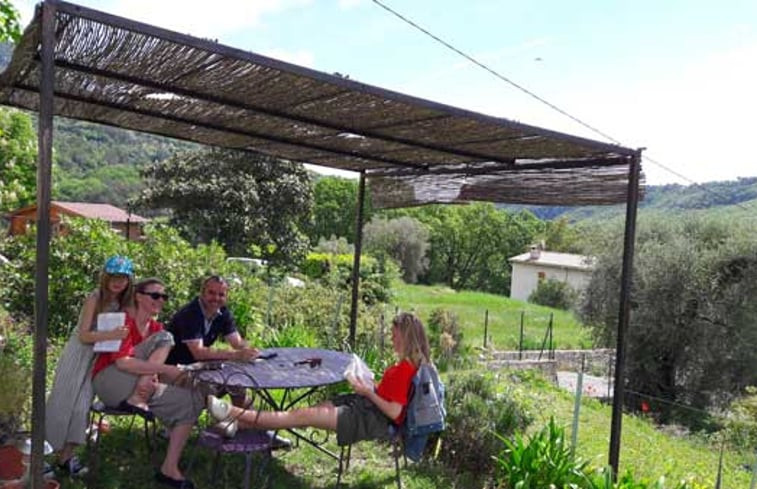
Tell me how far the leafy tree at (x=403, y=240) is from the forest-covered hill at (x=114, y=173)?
8.63 meters

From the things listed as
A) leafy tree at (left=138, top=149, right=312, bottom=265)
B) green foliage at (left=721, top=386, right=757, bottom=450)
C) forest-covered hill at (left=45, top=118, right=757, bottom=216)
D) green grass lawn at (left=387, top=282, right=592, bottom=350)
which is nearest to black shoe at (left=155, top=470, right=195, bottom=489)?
green foliage at (left=721, top=386, right=757, bottom=450)

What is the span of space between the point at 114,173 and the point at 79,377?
55316 millimetres

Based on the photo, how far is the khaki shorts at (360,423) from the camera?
3.35m

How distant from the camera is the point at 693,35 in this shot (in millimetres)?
9750

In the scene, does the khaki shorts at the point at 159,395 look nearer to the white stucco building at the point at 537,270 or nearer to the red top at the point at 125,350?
the red top at the point at 125,350

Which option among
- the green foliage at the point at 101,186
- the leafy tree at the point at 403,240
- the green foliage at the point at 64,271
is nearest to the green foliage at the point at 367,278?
the green foliage at the point at 64,271

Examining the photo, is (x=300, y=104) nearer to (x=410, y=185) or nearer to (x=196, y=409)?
(x=196, y=409)

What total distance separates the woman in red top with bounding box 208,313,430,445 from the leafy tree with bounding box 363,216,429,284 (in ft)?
111

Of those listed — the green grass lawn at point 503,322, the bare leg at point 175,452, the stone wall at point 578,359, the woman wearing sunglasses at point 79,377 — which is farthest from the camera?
the green grass lawn at point 503,322

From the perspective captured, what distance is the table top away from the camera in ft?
10.7

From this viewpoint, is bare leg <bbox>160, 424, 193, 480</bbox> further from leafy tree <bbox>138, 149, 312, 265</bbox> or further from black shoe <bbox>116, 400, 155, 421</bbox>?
leafy tree <bbox>138, 149, 312, 265</bbox>

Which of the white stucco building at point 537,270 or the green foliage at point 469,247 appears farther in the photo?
the green foliage at point 469,247

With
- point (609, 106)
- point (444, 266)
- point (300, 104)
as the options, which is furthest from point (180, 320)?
point (444, 266)

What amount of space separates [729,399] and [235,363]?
45.2ft
